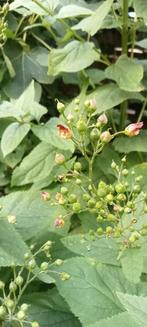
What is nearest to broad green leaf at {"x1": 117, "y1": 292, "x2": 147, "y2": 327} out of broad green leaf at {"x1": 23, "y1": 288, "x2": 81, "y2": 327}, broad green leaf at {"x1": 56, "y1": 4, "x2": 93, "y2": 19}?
broad green leaf at {"x1": 23, "y1": 288, "x2": 81, "y2": 327}

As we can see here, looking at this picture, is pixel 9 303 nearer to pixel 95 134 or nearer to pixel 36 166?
pixel 95 134

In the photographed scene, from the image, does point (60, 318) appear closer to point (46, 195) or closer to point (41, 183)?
point (46, 195)

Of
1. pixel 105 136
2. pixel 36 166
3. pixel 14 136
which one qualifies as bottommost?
pixel 36 166

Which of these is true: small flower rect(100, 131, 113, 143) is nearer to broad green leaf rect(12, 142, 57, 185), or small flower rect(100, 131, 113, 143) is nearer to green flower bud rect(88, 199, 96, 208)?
green flower bud rect(88, 199, 96, 208)

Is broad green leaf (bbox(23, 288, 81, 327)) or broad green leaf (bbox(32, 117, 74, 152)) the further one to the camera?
broad green leaf (bbox(32, 117, 74, 152))

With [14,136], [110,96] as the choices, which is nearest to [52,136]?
[14,136]

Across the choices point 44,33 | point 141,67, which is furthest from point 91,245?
point 44,33
